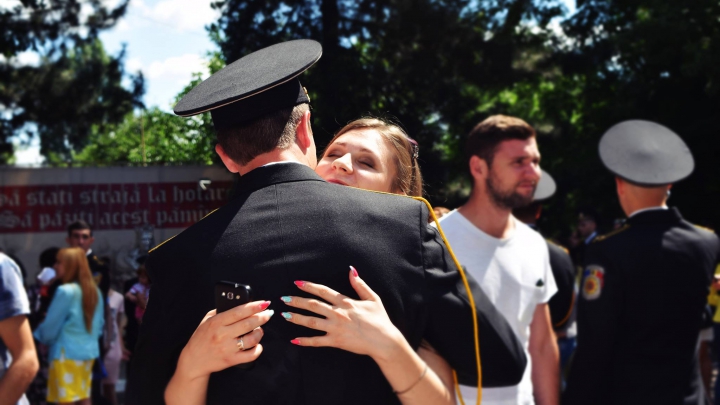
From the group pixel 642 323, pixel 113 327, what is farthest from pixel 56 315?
pixel 642 323

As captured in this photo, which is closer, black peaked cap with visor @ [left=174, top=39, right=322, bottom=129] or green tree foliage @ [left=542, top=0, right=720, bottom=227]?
black peaked cap with visor @ [left=174, top=39, right=322, bottom=129]

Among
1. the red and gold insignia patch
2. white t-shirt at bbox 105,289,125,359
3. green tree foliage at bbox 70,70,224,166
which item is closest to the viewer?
the red and gold insignia patch

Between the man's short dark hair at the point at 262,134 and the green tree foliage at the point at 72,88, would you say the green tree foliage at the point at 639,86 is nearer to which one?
the green tree foliage at the point at 72,88

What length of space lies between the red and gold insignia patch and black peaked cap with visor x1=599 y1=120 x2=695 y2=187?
0.48 meters

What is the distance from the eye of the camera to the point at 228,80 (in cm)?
→ 178

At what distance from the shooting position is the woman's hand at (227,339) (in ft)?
5.17

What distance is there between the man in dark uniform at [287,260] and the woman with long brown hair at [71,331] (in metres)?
5.68

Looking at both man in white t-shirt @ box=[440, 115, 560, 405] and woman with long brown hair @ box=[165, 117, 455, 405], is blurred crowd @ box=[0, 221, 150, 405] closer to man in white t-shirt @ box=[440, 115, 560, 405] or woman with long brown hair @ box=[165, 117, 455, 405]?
man in white t-shirt @ box=[440, 115, 560, 405]

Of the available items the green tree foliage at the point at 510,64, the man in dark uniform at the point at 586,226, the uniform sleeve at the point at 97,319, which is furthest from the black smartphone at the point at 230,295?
the green tree foliage at the point at 510,64

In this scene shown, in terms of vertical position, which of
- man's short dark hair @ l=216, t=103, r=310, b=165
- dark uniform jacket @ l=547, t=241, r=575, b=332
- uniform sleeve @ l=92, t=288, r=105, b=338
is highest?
man's short dark hair @ l=216, t=103, r=310, b=165

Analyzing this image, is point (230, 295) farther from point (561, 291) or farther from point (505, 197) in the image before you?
point (561, 291)

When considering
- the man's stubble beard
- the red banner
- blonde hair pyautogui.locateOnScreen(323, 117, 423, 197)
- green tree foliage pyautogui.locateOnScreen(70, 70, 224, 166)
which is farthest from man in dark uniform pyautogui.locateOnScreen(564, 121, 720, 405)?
the red banner

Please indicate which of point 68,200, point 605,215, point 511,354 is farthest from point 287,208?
point 605,215

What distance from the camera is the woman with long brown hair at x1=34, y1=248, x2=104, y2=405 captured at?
7014 millimetres
